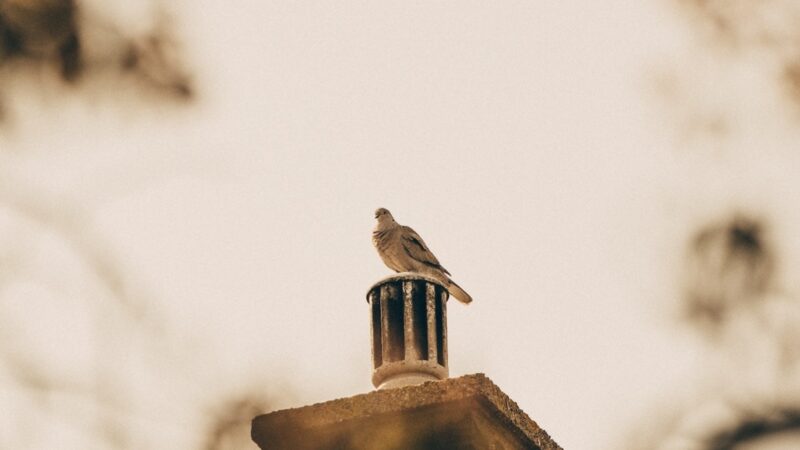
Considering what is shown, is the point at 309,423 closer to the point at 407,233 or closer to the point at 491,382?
the point at 491,382

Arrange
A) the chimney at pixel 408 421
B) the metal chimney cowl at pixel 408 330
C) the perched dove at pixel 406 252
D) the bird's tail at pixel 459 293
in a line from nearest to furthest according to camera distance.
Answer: the chimney at pixel 408 421 < the metal chimney cowl at pixel 408 330 < the perched dove at pixel 406 252 < the bird's tail at pixel 459 293

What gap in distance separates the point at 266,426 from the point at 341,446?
0.93 feet

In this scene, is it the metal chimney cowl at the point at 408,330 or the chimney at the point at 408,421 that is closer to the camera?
the chimney at the point at 408,421

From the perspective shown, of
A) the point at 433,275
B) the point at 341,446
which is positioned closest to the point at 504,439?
the point at 341,446

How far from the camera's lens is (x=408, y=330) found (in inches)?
235

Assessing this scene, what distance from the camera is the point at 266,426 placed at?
5273mm

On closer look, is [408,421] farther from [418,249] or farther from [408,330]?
[418,249]

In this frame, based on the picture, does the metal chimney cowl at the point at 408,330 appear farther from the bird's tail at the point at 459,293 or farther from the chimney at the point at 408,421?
the bird's tail at the point at 459,293

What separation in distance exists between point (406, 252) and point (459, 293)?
1.45 ft

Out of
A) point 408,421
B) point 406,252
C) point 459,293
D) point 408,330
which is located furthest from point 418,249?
point 408,421

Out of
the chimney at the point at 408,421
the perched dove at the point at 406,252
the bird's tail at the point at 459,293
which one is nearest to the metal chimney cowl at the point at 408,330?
the chimney at the point at 408,421

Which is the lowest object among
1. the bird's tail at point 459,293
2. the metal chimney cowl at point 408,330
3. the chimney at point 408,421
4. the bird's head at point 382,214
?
the chimney at point 408,421

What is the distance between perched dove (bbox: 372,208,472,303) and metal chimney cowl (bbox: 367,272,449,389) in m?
0.57

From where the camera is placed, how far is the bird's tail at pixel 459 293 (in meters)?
7.17
